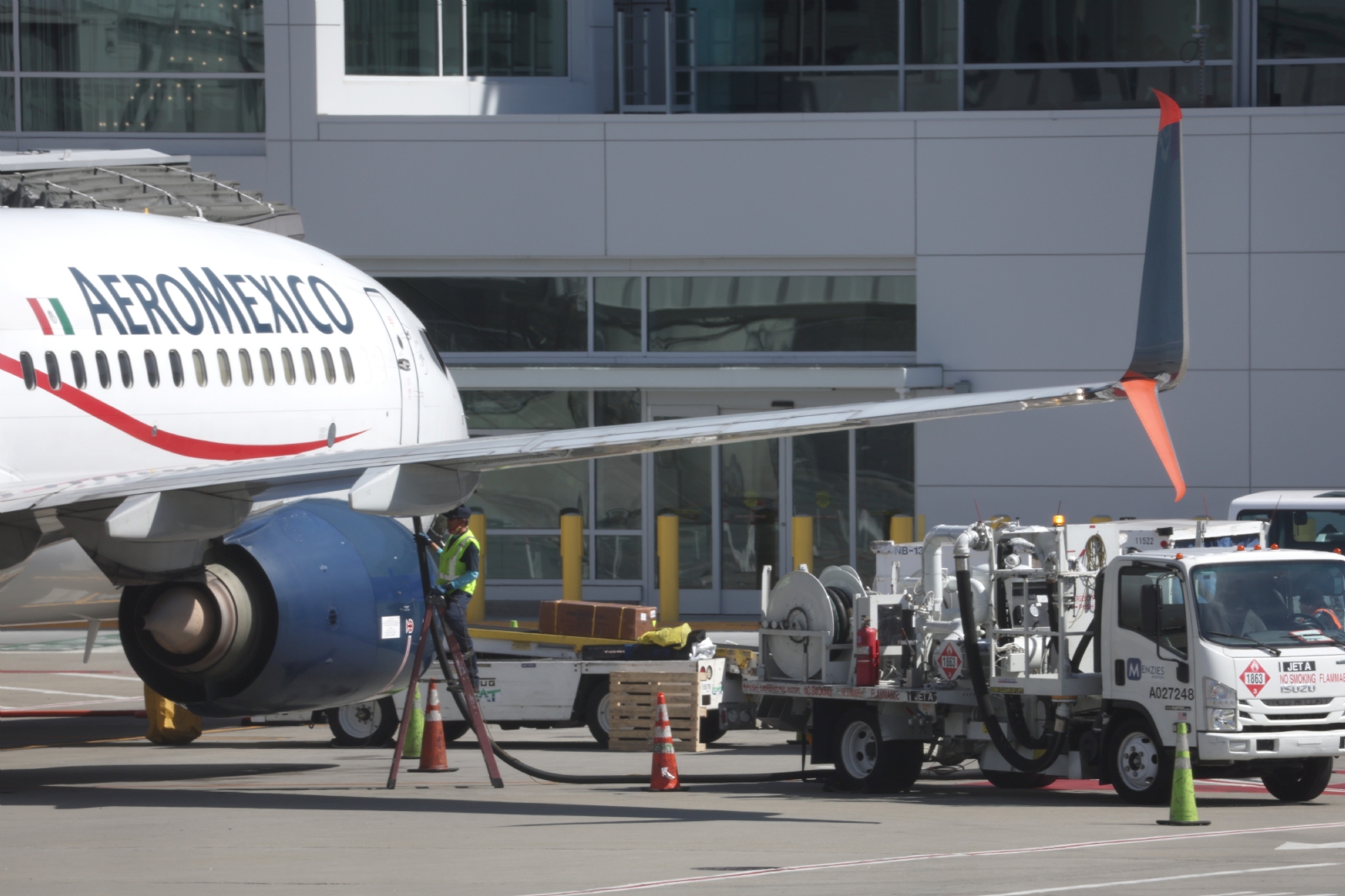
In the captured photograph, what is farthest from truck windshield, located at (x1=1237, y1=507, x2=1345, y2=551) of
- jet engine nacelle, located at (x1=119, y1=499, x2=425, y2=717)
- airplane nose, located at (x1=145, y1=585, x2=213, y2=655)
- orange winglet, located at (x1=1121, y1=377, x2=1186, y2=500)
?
airplane nose, located at (x1=145, y1=585, x2=213, y2=655)

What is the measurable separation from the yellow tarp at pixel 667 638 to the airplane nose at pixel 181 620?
523cm

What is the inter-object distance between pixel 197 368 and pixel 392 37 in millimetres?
15797

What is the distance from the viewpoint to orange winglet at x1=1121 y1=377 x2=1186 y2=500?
1172cm

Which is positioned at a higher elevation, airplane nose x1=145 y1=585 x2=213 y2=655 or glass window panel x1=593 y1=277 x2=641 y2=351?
glass window panel x1=593 y1=277 x2=641 y2=351

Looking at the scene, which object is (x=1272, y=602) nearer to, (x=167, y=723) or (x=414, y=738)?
(x=414, y=738)

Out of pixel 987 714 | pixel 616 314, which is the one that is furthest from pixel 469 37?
pixel 987 714

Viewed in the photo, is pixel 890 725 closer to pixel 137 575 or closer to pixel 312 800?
pixel 312 800

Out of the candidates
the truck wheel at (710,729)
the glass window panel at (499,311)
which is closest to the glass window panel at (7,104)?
the glass window panel at (499,311)

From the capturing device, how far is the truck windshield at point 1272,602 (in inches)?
538

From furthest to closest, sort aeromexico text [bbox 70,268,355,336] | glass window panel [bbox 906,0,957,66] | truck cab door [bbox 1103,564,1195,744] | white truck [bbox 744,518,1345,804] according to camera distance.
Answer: glass window panel [bbox 906,0,957,66] < aeromexico text [bbox 70,268,355,336] < truck cab door [bbox 1103,564,1195,744] < white truck [bbox 744,518,1345,804]

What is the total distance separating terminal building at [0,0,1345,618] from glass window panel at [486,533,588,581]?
0.06 m

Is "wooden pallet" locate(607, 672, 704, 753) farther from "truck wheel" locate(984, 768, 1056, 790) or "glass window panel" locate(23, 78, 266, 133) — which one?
"glass window panel" locate(23, 78, 266, 133)

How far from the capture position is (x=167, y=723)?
738 inches

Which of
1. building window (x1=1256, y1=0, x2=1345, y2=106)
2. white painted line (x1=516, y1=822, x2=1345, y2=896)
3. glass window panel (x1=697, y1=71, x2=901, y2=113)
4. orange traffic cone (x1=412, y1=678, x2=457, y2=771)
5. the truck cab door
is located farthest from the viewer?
glass window panel (x1=697, y1=71, x2=901, y2=113)
